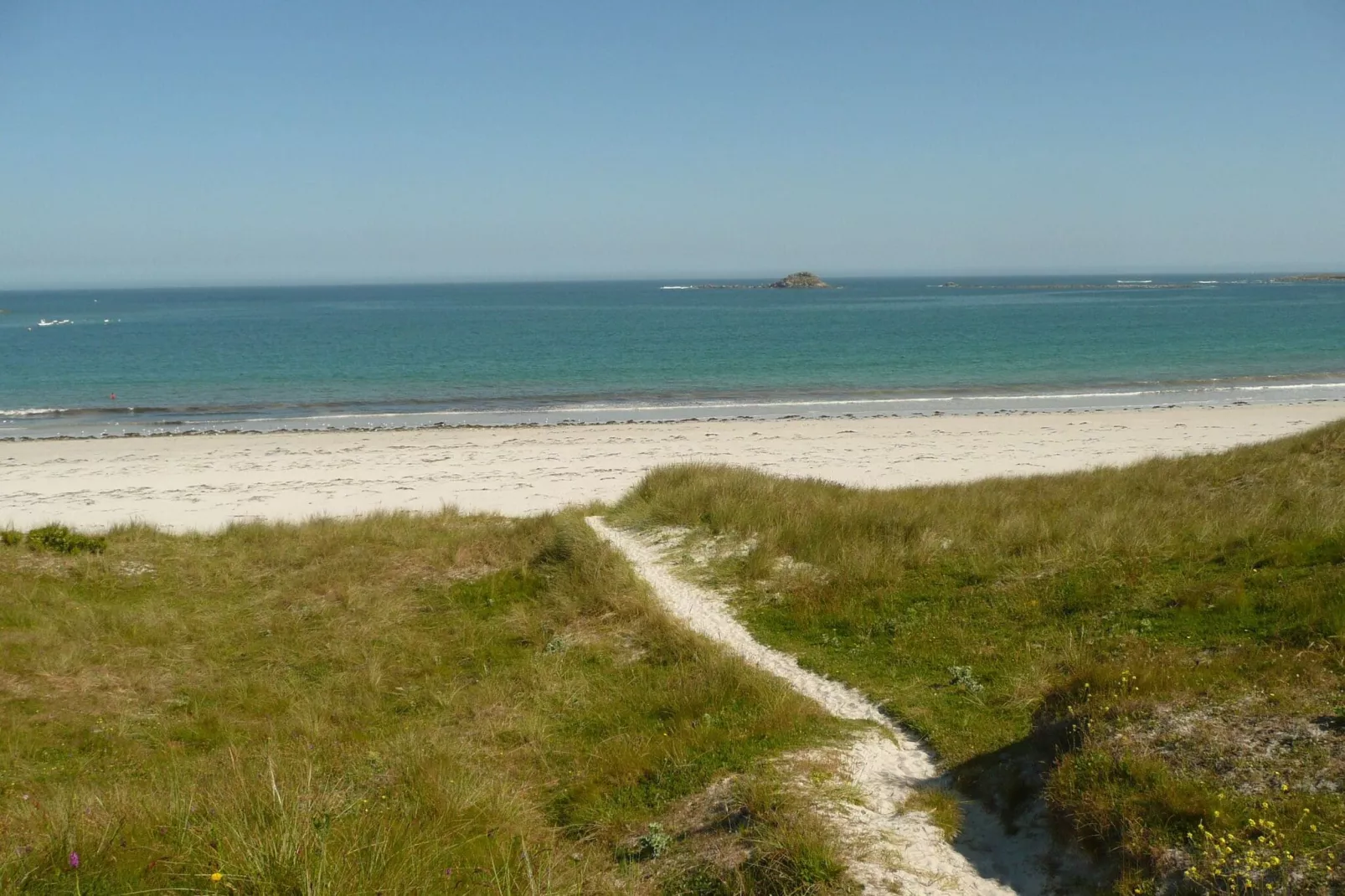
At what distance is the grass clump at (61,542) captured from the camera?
605 inches

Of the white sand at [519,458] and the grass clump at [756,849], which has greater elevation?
the grass clump at [756,849]

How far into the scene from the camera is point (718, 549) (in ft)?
49.2

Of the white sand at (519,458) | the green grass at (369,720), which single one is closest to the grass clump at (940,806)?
the green grass at (369,720)

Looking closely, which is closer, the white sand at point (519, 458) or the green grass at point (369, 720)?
the green grass at point (369, 720)

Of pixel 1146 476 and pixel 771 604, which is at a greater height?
pixel 1146 476

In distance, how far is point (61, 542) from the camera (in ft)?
50.9

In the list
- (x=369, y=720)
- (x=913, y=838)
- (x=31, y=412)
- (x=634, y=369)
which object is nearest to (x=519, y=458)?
(x=369, y=720)

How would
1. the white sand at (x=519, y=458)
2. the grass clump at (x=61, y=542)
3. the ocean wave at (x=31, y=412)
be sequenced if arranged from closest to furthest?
1. the grass clump at (x=61, y=542)
2. the white sand at (x=519, y=458)
3. the ocean wave at (x=31, y=412)

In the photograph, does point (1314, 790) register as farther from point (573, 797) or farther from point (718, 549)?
point (718, 549)

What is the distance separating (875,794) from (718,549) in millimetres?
8046

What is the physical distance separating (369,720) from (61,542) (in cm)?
922

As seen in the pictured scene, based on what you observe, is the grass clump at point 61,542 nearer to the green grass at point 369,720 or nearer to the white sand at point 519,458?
the green grass at point 369,720

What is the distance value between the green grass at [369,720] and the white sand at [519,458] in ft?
20.3

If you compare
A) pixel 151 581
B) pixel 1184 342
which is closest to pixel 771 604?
pixel 151 581
